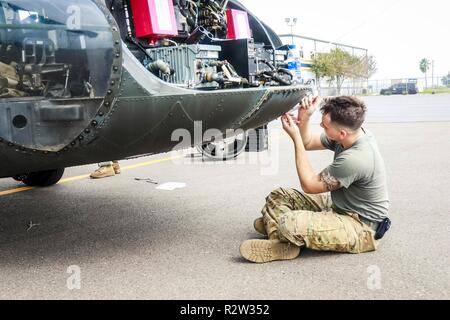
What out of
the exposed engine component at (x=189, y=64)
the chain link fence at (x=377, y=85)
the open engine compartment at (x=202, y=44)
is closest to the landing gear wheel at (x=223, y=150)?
the open engine compartment at (x=202, y=44)

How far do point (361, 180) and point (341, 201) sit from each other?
0.21 m

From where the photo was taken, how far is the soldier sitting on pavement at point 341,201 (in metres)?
3.12

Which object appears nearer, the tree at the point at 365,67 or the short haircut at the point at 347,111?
the short haircut at the point at 347,111

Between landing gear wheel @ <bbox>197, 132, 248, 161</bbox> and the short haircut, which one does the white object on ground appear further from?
the short haircut

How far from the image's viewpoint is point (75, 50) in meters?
2.72

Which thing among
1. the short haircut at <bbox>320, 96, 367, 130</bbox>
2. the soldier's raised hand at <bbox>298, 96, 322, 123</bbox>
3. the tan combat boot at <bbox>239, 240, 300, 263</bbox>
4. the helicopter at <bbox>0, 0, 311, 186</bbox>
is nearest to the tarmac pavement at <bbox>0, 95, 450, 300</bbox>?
the tan combat boot at <bbox>239, 240, 300, 263</bbox>

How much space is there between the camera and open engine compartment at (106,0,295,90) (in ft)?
12.4

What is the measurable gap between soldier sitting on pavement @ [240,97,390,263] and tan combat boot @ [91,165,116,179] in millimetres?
3646

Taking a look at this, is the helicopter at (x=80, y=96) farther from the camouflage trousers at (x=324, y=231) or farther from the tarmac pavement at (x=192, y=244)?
the camouflage trousers at (x=324, y=231)

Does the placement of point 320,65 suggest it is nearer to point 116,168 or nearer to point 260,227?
point 116,168

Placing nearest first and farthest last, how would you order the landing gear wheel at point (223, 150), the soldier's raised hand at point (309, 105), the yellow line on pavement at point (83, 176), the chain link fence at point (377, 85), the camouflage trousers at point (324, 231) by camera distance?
1. the camouflage trousers at point (324, 231)
2. the soldier's raised hand at point (309, 105)
3. the yellow line on pavement at point (83, 176)
4. the landing gear wheel at point (223, 150)
5. the chain link fence at point (377, 85)

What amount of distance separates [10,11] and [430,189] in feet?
13.5

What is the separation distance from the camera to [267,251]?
3.14m

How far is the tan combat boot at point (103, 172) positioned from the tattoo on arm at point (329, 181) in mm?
3942
